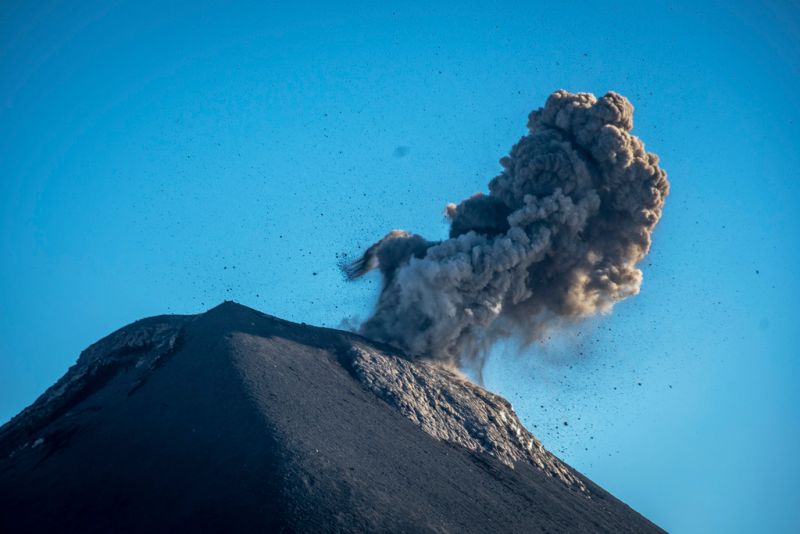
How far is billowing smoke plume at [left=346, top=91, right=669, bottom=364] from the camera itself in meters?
45.1

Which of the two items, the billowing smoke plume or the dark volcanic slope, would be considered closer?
the dark volcanic slope

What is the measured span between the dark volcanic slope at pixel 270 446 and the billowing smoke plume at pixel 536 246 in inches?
152

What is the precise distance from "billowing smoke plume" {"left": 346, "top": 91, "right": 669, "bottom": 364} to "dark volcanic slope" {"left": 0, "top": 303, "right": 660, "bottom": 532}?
12.6 ft

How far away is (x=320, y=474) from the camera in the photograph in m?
25.9

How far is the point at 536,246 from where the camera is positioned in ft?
150

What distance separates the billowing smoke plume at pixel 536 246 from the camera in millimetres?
45125

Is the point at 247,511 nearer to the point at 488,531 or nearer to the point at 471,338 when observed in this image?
the point at 488,531

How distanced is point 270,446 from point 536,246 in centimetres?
2435

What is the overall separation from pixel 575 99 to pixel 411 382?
23587 mm

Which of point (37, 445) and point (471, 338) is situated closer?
point (37, 445)

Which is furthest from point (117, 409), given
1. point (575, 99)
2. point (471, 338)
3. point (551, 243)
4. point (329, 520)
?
point (575, 99)

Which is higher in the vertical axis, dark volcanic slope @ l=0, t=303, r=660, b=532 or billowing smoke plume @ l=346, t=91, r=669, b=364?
billowing smoke plume @ l=346, t=91, r=669, b=364

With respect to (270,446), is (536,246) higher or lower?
higher

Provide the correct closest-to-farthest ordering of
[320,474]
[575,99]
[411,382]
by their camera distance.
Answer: [320,474], [411,382], [575,99]
